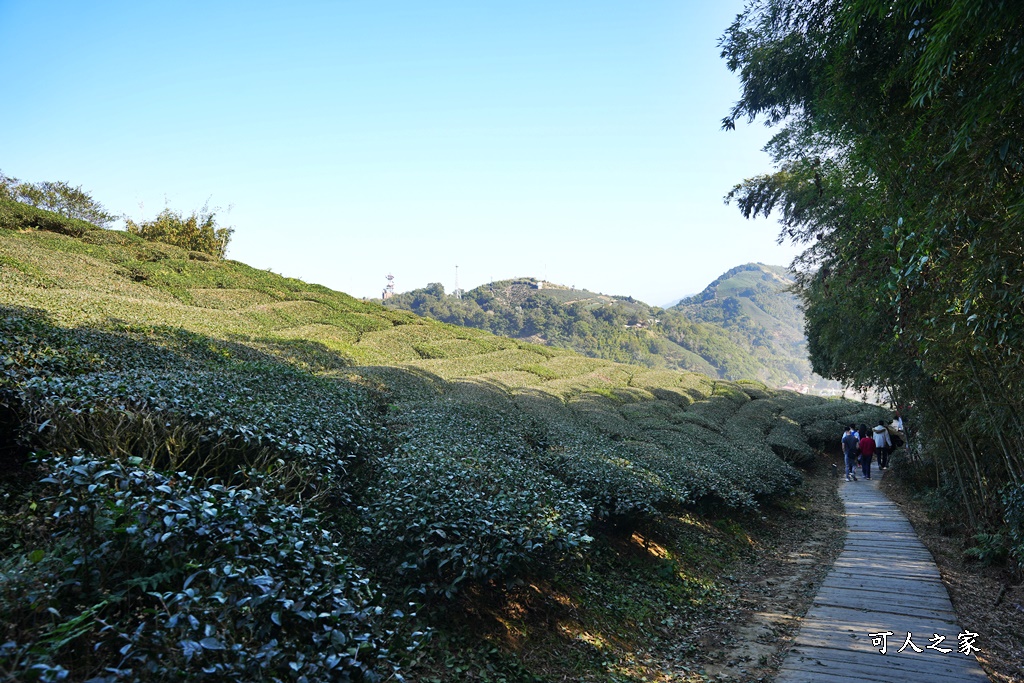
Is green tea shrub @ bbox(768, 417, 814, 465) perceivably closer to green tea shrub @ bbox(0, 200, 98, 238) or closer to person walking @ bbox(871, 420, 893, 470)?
person walking @ bbox(871, 420, 893, 470)

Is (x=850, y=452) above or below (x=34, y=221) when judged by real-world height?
below

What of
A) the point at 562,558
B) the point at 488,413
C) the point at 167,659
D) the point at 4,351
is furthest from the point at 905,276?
the point at 4,351

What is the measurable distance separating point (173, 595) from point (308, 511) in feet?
7.39

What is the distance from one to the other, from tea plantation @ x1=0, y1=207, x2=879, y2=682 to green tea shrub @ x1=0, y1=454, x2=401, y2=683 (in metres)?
0.01

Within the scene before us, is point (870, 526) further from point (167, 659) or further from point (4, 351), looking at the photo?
point (4, 351)

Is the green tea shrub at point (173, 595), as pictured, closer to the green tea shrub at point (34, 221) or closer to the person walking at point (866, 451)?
the person walking at point (866, 451)

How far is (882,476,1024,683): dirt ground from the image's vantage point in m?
4.38

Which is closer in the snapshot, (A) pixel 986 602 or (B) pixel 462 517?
(B) pixel 462 517

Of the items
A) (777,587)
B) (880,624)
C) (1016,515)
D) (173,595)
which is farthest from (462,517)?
(1016,515)

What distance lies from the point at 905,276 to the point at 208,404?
5.73 meters

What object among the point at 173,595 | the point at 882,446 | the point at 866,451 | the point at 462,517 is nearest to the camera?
the point at 173,595

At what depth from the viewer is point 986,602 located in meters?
5.58

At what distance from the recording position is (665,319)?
106m

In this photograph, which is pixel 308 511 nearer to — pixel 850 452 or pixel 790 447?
pixel 850 452
